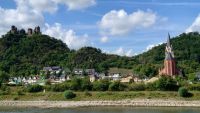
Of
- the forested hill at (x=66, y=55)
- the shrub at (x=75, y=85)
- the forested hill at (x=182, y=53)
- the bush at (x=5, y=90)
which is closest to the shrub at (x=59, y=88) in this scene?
the shrub at (x=75, y=85)

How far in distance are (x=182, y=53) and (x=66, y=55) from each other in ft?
126

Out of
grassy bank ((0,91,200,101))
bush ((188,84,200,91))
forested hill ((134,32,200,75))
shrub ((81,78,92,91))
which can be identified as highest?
forested hill ((134,32,200,75))

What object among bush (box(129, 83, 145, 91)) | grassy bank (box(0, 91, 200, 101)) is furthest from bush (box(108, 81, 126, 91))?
Answer: grassy bank (box(0, 91, 200, 101))

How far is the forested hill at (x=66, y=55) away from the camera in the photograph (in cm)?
13450

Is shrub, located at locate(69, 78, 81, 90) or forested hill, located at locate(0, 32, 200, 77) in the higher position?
forested hill, located at locate(0, 32, 200, 77)

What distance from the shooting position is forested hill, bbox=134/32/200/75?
5014 inches

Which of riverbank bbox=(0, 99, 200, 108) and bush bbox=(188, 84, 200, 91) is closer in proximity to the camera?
riverbank bbox=(0, 99, 200, 108)

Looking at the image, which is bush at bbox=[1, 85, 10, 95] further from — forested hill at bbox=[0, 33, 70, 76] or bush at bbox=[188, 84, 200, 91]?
forested hill at bbox=[0, 33, 70, 76]

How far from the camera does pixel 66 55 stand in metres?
152

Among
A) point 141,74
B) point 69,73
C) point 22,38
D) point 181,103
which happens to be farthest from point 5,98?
point 22,38

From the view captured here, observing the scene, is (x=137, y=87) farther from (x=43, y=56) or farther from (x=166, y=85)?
(x=43, y=56)

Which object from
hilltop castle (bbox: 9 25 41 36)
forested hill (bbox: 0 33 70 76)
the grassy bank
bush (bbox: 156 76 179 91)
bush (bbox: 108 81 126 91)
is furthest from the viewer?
hilltop castle (bbox: 9 25 41 36)

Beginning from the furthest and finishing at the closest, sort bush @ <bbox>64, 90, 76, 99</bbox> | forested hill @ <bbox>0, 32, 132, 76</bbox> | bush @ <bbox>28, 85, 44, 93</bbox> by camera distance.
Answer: forested hill @ <bbox>0, 32, 132, 76</bbox> < bush @ <bbox>28, 85, 44, 93</bbox> < bush @ <bbox>64, 90, 76, 99</bbox>

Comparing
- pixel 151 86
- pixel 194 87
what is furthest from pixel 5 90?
pixel 194 87
